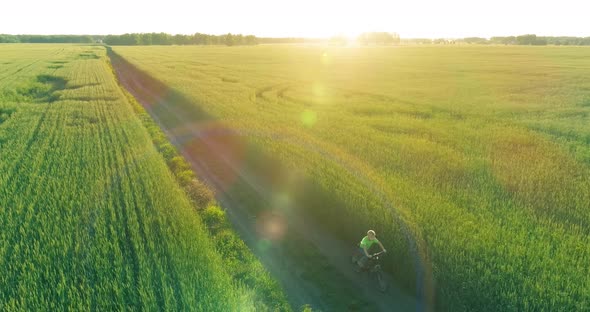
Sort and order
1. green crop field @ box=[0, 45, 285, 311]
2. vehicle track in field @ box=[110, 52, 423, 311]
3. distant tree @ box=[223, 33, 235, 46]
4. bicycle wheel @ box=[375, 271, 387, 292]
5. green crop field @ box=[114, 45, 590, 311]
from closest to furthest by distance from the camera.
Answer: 1. green crop field @ box=[0, 45, 285, 311]
2. green crop field @ box=[114, 45, 590, 311]
3. vehicle track in field @ box=[110, 52, 423, 311]
4. bicycle wheel @ box=[375, 271, 387, 292]
5. distant tree @ box=[223, 33, 235, 46]

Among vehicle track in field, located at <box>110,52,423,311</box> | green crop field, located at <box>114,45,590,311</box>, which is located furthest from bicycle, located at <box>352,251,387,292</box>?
green crop field, located at <box>114,45,590,311</box>

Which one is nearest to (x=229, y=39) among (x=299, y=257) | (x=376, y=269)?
(x=299, y=257)

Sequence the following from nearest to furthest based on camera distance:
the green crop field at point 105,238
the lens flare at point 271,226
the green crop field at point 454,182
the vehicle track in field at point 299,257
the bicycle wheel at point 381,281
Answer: the green crop field at point 105,238 < the green crop field at point 454,182 < the vehicle track in field at point 299,257 < the bicycle wheel at point 381,281 < the lens flare at point 271,226

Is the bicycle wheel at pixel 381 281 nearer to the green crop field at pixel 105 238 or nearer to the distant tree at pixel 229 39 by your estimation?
the green crop field at pixel 105 238

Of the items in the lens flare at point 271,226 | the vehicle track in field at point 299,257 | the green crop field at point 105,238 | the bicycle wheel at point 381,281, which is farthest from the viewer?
the lens flare at point 271,226

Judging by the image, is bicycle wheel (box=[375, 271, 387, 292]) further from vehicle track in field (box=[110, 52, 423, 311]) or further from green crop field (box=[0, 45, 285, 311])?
green crop field (box=[0, 45, 285, 311])

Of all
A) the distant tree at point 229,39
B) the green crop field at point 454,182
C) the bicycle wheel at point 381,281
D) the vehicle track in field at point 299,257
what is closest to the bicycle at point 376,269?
the bicycle wheel at point 381,281

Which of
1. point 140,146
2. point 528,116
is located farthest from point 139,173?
point 528,116

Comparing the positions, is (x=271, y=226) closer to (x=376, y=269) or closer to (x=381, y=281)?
(x=376, y=269)
